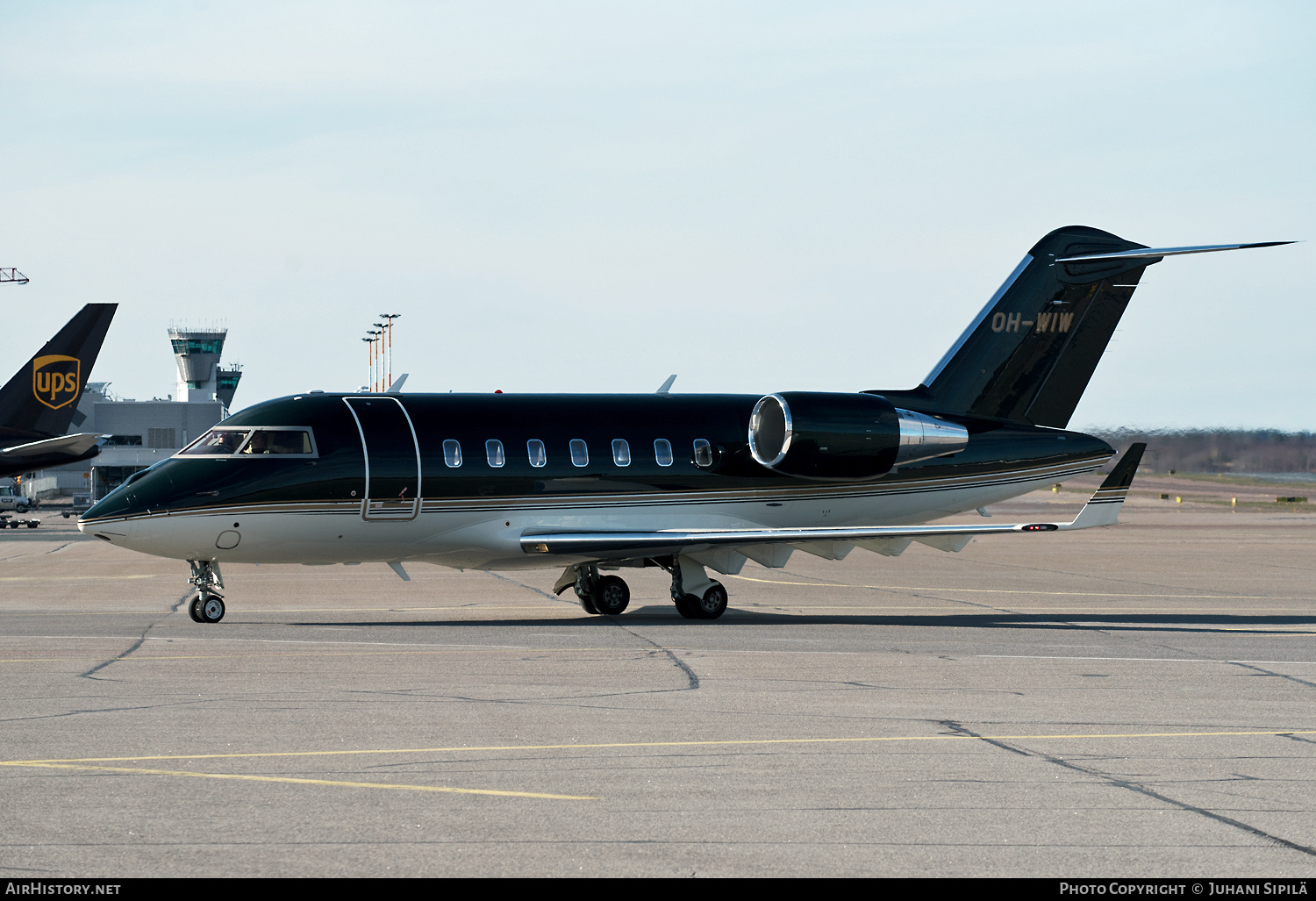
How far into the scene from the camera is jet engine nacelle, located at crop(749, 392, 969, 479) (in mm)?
24922

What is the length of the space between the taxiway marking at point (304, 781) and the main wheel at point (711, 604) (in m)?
14.5

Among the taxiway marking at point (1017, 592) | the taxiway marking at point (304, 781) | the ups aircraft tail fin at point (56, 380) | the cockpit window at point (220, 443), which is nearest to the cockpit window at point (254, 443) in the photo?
the cockpit window at point (220, 443)

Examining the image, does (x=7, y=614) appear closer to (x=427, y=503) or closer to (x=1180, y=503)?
(x=427, y=503)

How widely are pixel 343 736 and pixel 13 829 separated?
3.66m

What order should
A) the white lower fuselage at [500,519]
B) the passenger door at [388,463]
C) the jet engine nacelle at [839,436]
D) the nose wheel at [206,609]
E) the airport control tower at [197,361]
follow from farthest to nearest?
the airport control tower at [197,361] < the jet engine nacelle at [839,436] < the passenger door at [388,463] < the nose wheel at [206,609] < the white lower fuselage at [500,519]

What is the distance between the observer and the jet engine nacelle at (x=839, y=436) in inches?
981

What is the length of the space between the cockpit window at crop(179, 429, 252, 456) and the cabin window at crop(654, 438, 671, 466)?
23.4 feet

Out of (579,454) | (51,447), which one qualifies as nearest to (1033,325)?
(579,454)

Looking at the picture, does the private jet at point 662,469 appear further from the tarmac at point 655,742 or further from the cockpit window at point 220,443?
the tarmac at point 655,742

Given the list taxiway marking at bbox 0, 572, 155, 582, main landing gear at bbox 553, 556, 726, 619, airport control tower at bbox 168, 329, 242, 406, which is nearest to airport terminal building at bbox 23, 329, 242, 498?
airport control tower at bbox 168, 329, 242, 406

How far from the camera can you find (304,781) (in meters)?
10.1

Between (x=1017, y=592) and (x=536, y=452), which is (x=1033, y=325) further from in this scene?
(x=536, y=452)

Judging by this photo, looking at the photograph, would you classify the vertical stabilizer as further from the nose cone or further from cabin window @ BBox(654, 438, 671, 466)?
the nose cone

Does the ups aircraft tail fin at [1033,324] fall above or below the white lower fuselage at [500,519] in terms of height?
above
